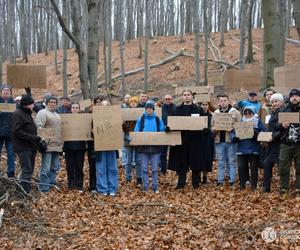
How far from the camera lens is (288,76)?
10867 millimetres

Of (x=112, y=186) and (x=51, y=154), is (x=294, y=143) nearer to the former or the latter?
(x=112, y=186)

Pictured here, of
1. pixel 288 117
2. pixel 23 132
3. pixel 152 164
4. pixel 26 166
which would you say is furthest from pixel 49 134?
pixel 288 117

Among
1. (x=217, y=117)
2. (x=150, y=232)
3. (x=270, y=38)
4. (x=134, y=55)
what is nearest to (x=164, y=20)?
(x=134, y=55)

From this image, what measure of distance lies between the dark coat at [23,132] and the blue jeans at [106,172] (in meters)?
1.48

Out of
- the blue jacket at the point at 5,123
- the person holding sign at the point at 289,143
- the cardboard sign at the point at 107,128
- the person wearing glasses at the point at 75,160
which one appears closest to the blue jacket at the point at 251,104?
the person holding sign at the point at 289,143

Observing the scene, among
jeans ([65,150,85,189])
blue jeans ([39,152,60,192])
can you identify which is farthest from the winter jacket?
blue jeans ([39,152,60,192])

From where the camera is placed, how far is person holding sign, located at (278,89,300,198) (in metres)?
8.40

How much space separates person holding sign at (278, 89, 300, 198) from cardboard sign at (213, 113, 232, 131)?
1538 mm

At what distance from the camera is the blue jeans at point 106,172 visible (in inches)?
382

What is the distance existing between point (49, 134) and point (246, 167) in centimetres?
419

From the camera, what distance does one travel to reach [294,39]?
32656 millimetres

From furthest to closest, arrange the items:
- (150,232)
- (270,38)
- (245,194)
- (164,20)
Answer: (164,20) < (270,38) < (245,194) < (150,232)

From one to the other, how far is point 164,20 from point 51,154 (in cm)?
4292

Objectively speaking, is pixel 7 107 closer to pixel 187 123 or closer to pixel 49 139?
pixel 49 139
